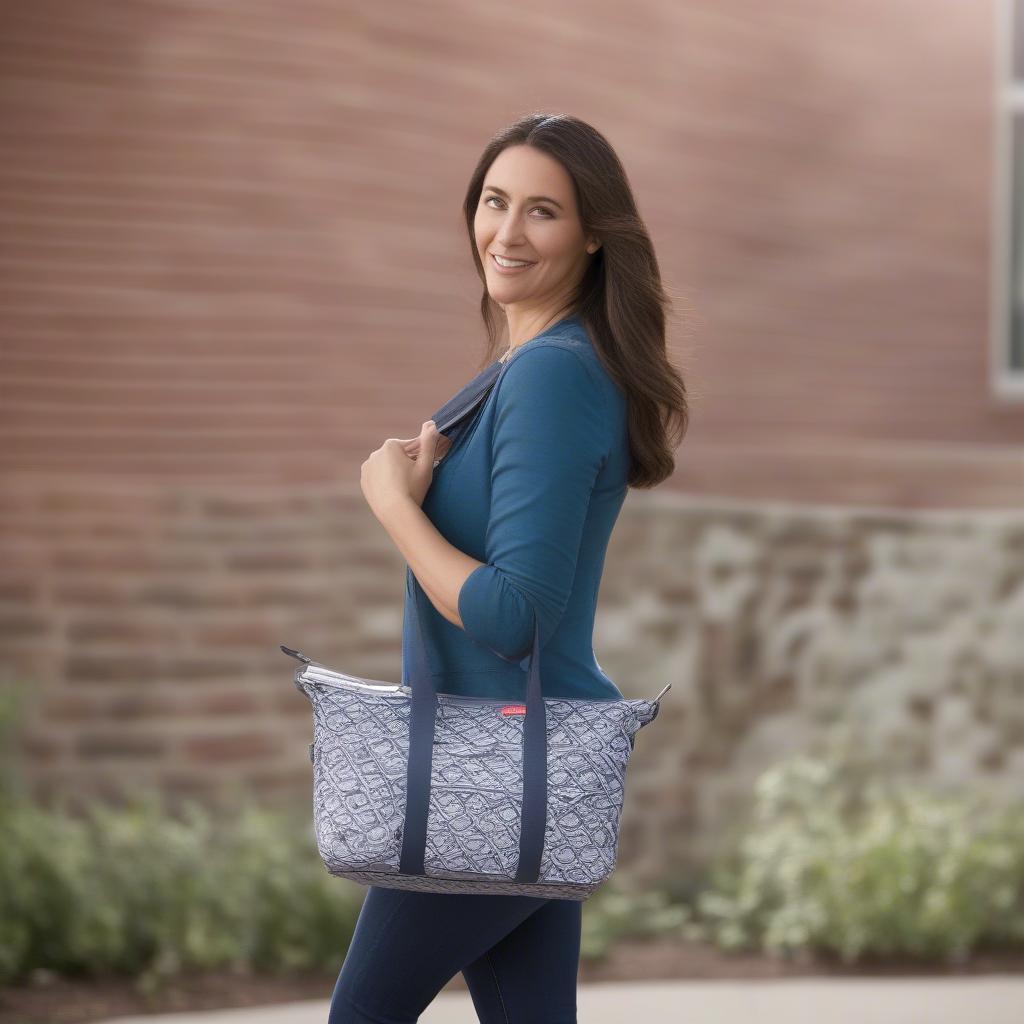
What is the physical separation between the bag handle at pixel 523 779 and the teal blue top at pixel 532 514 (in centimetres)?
6

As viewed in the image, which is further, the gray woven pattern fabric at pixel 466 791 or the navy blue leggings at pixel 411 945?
the navy blue leggings at pixel 411 945

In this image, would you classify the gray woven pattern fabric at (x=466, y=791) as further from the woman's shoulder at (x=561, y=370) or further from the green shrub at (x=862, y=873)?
the green shrub at (x=862, y=873)

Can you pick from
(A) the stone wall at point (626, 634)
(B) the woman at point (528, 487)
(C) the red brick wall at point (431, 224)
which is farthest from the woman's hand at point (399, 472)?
(A) the stone wall at point (626, 634)

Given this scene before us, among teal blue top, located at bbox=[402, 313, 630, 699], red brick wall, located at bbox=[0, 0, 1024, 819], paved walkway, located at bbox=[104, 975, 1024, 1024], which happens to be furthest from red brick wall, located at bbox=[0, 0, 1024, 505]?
teal blue top, located at bbox=[402, 313, 630, 699]

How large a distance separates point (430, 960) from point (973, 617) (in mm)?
4436

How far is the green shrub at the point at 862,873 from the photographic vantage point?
17.0 feet

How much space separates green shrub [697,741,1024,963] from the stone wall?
0.18 meters

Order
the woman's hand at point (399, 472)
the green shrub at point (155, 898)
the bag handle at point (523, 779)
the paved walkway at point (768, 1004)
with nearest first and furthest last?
the bag handle at point (523, 779) < the woman's hand at point (399, 472) < the paved walkway at point (768, 1004) < the green shrub at point (155, 898)

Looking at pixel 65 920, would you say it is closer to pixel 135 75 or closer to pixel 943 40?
pixel 135 75

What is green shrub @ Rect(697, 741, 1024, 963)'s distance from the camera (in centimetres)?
520

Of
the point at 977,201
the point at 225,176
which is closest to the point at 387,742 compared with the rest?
the point at 225,176

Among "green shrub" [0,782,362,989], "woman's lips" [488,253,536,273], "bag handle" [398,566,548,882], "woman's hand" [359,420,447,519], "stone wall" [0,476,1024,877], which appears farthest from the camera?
"stone wall" [0,476,1024,877]

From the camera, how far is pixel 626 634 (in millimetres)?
5703

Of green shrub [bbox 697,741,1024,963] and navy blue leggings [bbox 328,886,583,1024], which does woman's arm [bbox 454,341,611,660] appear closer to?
navy blue leggings [bbox 328,886,583,1024]
